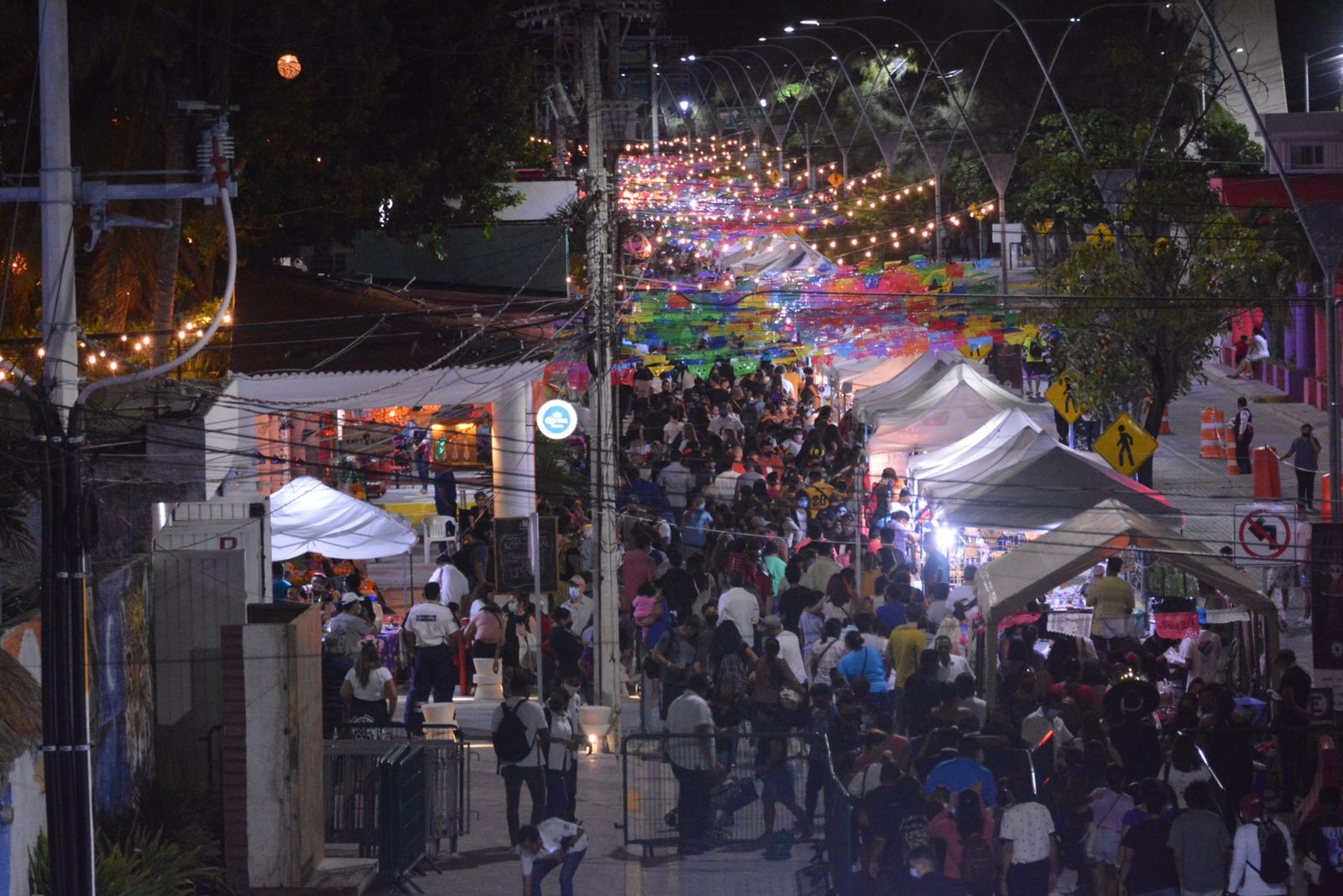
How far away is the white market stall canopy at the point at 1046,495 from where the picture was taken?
16.5 m

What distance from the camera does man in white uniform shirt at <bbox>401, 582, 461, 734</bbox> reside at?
15.4 meters

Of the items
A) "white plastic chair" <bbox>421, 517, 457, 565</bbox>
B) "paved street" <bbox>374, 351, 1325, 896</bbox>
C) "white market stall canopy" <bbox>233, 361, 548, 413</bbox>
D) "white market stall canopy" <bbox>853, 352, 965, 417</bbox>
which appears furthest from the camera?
"white market stall canopy" <bbox>853, 352, 965, 417</bbox>

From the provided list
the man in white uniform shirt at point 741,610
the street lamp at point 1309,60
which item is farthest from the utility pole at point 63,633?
the street lamp at point 1309,60

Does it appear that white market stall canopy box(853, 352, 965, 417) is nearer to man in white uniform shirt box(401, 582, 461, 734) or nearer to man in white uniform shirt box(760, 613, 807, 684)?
man in white uniform shirt box(401, 582, 461, 734)

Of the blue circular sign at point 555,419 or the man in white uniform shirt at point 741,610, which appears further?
the blue circular sign at point 555,419

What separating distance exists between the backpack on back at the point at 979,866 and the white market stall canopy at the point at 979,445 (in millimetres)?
9075

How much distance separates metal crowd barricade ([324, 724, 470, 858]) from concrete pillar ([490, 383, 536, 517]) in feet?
29.9

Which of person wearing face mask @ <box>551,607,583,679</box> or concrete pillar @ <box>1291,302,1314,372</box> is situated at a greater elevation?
concrete pillar @ <box>1291,302,1314,372</box>

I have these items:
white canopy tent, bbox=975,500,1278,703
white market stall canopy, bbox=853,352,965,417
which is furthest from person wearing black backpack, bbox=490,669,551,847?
white market stall canopy, bbox=853,352,965,417

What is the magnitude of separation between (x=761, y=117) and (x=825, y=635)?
3708 inches

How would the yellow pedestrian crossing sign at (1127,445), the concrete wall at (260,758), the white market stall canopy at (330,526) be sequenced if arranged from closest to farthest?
1. the concrete wall at (260,758)
2. the white market stall canopy at (330,526)
3. the yellow pedestrian crossing sign at (1127,445)

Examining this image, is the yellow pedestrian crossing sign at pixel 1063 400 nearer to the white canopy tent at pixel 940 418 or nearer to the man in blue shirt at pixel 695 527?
the white canopy tent at pixel 940 418

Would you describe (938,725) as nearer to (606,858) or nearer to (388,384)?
(606,858)

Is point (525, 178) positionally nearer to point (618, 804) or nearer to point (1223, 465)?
point (1223, 465)
